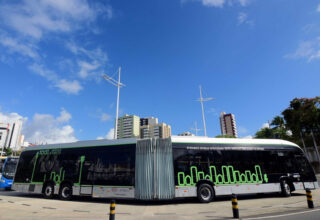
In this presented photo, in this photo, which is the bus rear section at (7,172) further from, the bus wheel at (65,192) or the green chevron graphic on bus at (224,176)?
the green chevron graphic on bus at (224,176)

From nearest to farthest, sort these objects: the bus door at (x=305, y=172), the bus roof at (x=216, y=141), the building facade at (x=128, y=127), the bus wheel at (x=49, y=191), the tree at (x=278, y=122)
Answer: the bus roof at (x=216, y=141)
the bus door at (x=305, y=172)
the bus wheel at (x=49, y=191)
the tree at (x=278, y=122)
the building facade at (x=128, y=127)

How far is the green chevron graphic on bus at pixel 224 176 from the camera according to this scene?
9586mm

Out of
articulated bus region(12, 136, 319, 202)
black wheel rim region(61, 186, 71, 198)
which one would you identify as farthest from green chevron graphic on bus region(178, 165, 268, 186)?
black wheel rim region(61, 186, 71, 198)

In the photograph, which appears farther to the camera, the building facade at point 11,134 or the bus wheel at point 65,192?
the building facade at point 11,134

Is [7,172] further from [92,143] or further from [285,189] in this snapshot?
[285,189]

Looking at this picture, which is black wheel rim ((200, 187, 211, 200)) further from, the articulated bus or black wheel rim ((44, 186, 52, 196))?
black wheel rim ((44, 186, 52, 196))

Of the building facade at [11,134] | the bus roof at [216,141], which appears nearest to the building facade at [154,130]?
the building facade at [11,134]

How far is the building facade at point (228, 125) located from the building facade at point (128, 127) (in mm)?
94551

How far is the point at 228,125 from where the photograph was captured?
184750 mm

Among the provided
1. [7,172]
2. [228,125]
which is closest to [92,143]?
[7,172]

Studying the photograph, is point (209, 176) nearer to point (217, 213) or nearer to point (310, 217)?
point (217, 213)

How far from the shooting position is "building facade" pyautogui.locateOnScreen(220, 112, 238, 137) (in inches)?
7106

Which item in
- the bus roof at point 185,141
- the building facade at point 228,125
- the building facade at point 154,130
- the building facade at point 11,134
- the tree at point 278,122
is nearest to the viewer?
the bus roof at point 185,141

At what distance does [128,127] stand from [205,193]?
136m
